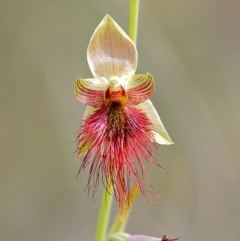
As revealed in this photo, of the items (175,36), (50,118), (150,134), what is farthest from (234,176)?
(150,134)

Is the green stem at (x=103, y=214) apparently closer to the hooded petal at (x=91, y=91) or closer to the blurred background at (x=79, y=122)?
the hooded petal at (x=91, y=91)

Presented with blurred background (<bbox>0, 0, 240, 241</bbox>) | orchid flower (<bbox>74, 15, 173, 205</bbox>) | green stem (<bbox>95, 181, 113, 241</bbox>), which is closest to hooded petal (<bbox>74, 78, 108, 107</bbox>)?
orchid flower (<bbox>74, 15, 173, 205</bbox>)

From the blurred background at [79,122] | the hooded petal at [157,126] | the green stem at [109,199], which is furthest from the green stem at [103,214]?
the blurred background at [79,122]

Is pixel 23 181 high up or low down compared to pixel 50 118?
down

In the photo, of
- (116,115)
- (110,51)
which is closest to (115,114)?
(116,115)

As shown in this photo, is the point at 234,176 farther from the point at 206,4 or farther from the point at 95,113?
the point at 95,113

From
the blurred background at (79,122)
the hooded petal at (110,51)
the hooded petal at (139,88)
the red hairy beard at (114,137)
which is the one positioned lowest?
the red hairy beard at (114,137)
